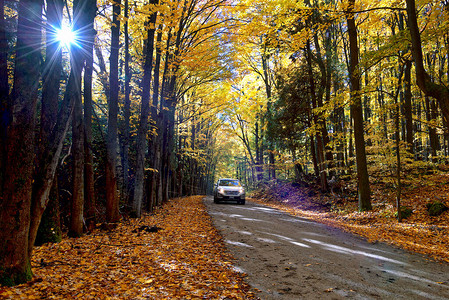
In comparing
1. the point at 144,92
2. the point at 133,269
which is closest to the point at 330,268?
the point at 133,269

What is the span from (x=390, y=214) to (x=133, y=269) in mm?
9889

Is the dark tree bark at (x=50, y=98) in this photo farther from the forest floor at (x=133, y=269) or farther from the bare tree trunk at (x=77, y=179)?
the bare tree trunk at (x=77, y=179)

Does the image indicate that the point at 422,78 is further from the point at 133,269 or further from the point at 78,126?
the point at 78,126

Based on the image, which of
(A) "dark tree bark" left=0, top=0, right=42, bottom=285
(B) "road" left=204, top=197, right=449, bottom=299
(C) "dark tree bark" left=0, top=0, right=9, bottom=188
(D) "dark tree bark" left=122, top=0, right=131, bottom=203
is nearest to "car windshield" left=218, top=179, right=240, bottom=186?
(D) "dark tree bark" left=122, top=0, right=131, bottom=203

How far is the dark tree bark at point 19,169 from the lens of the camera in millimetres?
3301

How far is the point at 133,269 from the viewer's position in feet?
14.6

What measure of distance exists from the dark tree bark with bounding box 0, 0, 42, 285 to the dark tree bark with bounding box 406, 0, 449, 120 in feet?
28.4

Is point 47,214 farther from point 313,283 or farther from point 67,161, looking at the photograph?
point 313,283

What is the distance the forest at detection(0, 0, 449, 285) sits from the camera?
356cm

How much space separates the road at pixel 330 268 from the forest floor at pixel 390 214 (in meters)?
1.00

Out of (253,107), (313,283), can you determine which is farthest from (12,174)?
(253,107)

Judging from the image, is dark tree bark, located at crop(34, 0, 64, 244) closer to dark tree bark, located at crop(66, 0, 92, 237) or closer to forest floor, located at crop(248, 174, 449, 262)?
dark tree bark, located at crop(66, 0, 92, 237)

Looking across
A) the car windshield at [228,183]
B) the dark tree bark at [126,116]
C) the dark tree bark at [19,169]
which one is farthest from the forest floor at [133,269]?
the car windshield at [228,183]

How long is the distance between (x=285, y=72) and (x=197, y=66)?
21.9ft
